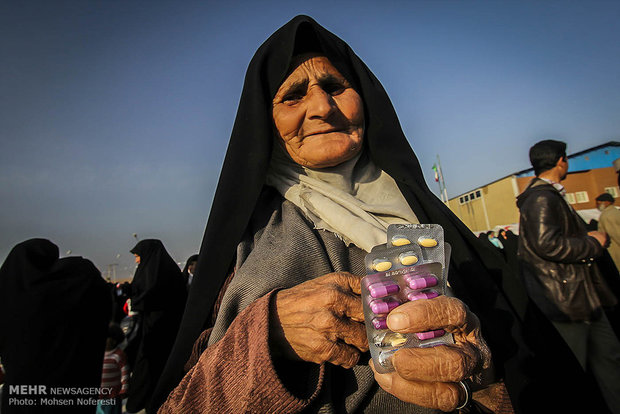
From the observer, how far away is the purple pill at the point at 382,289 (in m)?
0.79

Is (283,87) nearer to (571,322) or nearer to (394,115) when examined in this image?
(394,115)

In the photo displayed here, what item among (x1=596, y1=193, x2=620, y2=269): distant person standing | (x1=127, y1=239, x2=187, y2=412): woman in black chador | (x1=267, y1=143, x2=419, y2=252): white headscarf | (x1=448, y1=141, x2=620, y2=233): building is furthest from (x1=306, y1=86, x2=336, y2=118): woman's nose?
(x1=448, y1=141, x2=620, y2=233): building

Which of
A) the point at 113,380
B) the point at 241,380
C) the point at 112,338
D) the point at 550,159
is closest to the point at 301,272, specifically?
the point at 241,380

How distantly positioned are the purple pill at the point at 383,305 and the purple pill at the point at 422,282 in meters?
0.06

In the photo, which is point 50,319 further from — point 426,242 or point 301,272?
point 426,242

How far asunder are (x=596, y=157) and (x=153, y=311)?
1471 inches

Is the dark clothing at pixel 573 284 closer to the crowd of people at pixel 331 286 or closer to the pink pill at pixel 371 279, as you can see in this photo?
the crowd of people at pixel 331 286

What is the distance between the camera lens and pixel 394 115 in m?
1.86

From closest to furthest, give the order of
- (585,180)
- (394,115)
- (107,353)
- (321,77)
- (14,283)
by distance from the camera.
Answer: (321,77)
(394,115)
(14,283)
(107,353)
(585,180)

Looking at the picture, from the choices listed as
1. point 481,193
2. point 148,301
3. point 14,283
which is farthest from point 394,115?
point 481,193

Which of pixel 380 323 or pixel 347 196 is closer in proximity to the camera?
pixel 380 323

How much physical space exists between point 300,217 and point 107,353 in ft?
15.6

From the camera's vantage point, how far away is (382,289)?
2.60 feet

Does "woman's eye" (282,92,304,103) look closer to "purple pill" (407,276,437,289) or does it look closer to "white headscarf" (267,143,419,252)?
"white headscarf" (267,143,419,252)
